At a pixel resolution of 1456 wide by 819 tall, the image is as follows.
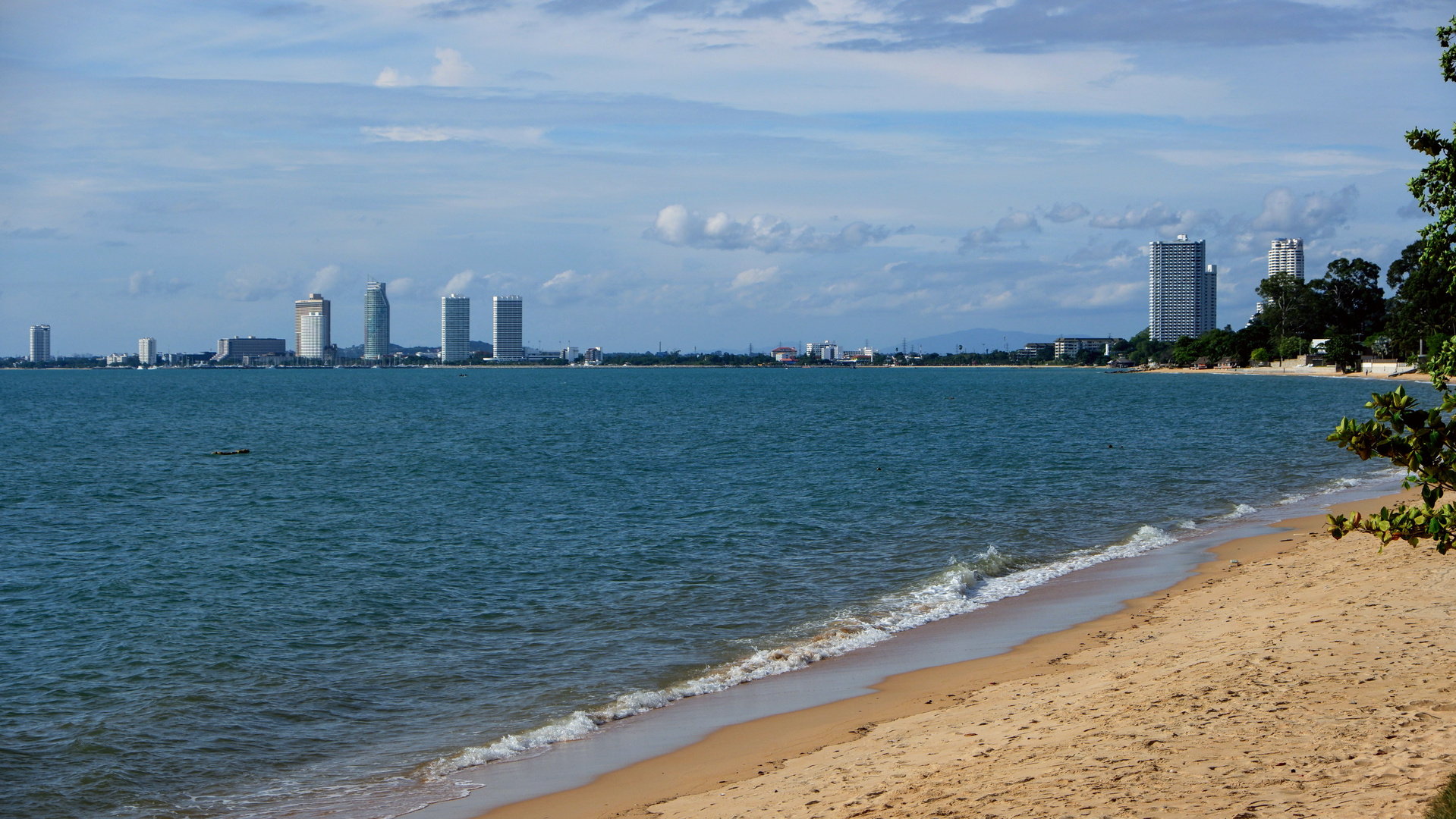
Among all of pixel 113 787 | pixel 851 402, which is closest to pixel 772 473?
pixel 113 787

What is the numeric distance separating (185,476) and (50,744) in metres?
34.0

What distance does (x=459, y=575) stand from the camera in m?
22.4

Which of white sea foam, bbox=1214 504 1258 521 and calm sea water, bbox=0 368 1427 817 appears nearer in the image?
calm sea water, bbox=0 368 1427 817

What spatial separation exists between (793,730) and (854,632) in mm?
4804

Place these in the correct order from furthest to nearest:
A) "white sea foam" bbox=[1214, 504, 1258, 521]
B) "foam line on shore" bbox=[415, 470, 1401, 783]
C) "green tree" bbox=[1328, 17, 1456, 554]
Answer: "white sea foam" bbox=[1214, 504, 1258, 521] → "foam line on shore" bbox=[415, 470, 1401, 783] → "green tree" bbox=[1328, 17, 1456, 554]

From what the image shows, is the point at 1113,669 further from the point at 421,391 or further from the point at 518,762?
the point at 421,391

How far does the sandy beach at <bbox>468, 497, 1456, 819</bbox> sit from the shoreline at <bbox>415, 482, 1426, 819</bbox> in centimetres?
4

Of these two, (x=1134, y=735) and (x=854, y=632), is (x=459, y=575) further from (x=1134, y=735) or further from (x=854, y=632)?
(x=1134, y=735)

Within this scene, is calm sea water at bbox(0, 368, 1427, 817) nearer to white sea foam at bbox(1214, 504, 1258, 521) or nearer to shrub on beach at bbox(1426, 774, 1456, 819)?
white sea foam at bbox(1214, 504, 1258, 521)

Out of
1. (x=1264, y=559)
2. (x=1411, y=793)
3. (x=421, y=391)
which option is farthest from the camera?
(x=421, y=391)

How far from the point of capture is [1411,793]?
24.3 feet

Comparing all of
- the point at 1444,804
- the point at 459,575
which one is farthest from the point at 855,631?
the point at 1444,804

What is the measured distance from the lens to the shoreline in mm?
10289

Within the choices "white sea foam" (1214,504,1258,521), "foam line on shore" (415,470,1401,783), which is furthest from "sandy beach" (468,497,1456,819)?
"white sea foam" (1214,504,1258,521)
